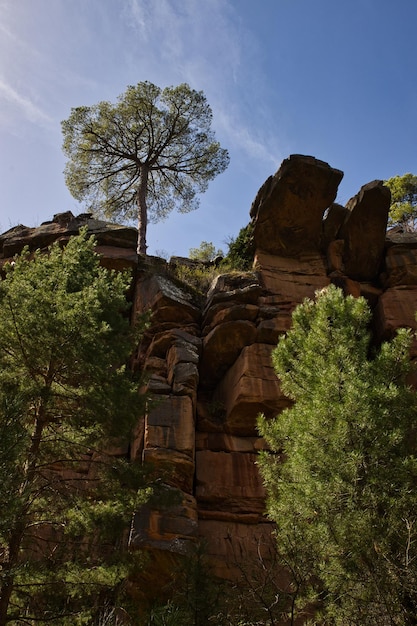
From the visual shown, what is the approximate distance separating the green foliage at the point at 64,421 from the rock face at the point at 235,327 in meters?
1.28

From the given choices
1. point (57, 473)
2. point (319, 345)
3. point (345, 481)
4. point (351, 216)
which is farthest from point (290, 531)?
point (351, 216)

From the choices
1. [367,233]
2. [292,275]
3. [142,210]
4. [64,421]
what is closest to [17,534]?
[64,421]

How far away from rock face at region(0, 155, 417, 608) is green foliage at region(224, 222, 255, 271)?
445 millimetres

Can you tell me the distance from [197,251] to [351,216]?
24.4 feet

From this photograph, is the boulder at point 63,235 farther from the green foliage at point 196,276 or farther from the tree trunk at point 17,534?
the tree trunk at point 17,534

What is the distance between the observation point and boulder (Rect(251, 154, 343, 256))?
17312 mm

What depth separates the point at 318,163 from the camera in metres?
17.3

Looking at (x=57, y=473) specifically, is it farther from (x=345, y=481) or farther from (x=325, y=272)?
(x=325, y=272)

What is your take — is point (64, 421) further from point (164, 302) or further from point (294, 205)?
point (294, 205)

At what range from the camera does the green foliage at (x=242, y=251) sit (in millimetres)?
18188

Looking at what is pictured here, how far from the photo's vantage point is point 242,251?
18516 millimetres

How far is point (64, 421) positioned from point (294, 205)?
11.6 metres

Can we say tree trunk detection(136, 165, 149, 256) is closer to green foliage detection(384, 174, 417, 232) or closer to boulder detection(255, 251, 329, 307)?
boulder detection(255, 251, 329, 307)

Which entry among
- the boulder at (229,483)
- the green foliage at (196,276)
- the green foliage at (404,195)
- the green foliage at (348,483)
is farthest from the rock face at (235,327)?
the green foliage at (404,195)
